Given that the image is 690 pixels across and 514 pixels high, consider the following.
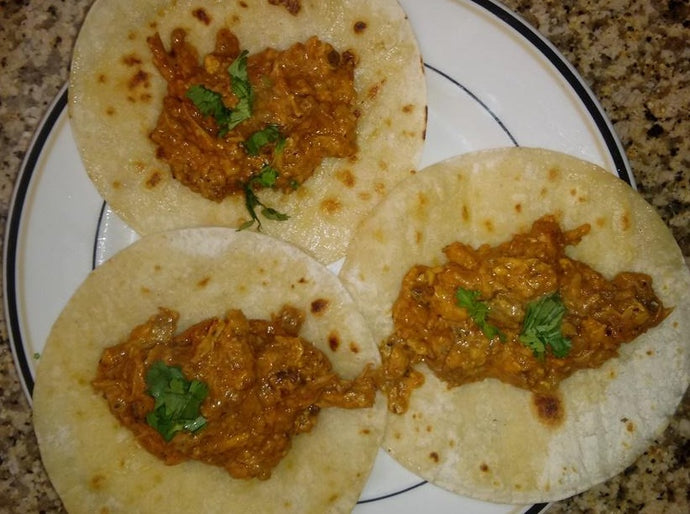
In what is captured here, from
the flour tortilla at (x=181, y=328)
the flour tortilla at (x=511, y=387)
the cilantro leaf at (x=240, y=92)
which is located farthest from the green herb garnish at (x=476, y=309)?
the cilantro leaf at (x=240, y=92)

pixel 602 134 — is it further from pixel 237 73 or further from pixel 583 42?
pixel 237 73

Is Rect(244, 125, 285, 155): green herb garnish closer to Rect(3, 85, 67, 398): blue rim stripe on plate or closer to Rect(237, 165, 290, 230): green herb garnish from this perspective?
Rect(237, 165, 290, 230): green herb garnish

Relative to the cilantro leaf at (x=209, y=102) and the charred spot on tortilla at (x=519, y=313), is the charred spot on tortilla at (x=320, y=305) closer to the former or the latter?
the charred spot on tortilla at (x=519, y=313)

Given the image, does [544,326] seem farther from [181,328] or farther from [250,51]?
[250,51]

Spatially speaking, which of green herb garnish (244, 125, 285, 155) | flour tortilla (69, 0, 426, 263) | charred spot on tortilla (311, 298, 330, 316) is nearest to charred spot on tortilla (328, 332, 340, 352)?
charred spot on tortilla (311, 298, 330, 316)

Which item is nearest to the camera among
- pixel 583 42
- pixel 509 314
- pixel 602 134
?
pixel 509 314

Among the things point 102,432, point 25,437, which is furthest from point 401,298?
point 25,437

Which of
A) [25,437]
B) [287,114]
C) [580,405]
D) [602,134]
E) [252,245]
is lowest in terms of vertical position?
[25,437]
